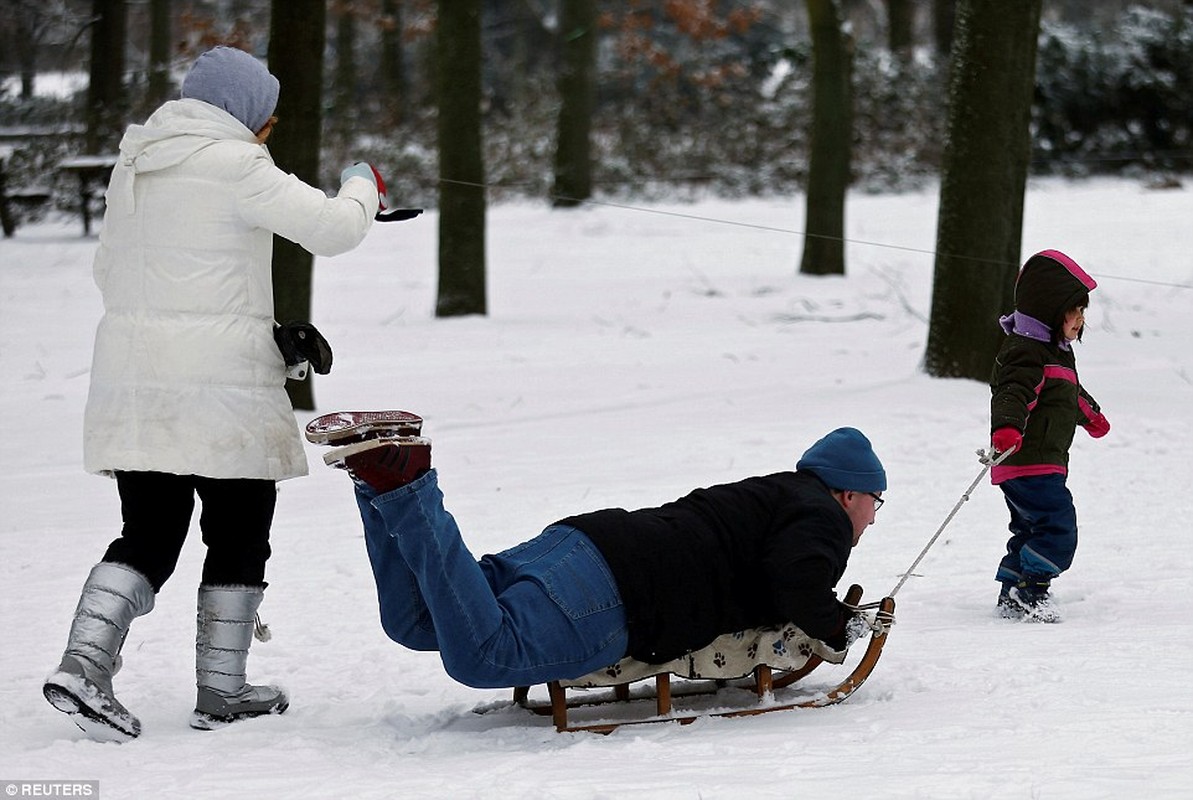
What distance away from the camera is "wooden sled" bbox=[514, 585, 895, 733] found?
3857 mm

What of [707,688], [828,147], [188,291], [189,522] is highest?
[828,147]

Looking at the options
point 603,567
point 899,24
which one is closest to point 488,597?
point 603,567

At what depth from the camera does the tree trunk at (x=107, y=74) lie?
19.0m

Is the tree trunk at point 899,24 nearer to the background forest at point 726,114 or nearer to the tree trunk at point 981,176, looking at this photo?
the background forest at point 726,114

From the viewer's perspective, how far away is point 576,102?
1830cm

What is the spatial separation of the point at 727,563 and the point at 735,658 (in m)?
0.27

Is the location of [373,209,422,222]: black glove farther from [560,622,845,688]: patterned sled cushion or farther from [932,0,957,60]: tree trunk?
[932,0,957,60]: tree trunk

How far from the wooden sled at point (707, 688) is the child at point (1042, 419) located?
38.6 inches

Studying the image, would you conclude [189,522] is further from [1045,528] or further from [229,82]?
[1045,528]

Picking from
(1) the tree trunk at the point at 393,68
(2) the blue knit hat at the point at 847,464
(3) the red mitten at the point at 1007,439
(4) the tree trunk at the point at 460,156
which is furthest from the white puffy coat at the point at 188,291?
(1) the tree trunk at the point at 393,68

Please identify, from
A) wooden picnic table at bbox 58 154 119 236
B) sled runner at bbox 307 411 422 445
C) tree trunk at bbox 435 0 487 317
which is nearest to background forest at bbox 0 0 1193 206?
wooden picnic table at bbox 58 154 119 236

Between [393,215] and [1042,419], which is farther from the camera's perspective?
[1042,419]

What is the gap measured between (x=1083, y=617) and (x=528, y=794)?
8.30ft

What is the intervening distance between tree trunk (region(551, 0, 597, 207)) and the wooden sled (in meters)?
14.3
